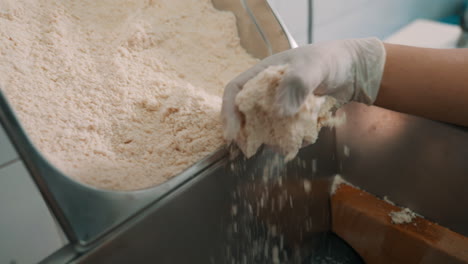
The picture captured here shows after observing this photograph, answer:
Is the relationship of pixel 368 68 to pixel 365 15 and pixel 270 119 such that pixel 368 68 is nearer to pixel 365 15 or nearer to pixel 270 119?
pixel 270 119

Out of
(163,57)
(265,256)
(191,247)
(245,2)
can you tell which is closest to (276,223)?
(265,256)

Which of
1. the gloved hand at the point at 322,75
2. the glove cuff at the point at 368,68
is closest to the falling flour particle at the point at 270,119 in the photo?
the gloved hand at the point at 322,75

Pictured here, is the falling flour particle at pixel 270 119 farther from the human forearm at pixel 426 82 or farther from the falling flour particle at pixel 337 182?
the falling flour particle at pixel 337 182

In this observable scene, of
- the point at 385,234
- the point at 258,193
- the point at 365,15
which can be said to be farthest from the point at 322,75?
the point at 365,15

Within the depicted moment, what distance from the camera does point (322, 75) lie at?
2.15 feet

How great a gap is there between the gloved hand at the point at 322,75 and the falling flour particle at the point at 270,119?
0.06ft

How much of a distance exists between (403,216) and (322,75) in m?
0.50

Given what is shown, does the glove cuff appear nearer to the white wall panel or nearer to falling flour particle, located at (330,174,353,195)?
falling flour particle, located at (330,174,353,195)

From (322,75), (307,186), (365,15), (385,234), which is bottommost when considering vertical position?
(385,234)

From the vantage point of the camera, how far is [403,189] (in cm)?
91

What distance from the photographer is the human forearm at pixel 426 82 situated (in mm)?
778

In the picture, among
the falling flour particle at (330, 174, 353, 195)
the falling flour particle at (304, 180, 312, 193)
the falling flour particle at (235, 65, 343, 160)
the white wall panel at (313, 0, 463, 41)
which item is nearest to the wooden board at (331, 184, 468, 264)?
the falling flour particle at (330, 174, 353, 195)

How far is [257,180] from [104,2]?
1.86ft

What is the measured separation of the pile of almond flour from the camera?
0.60 meters
